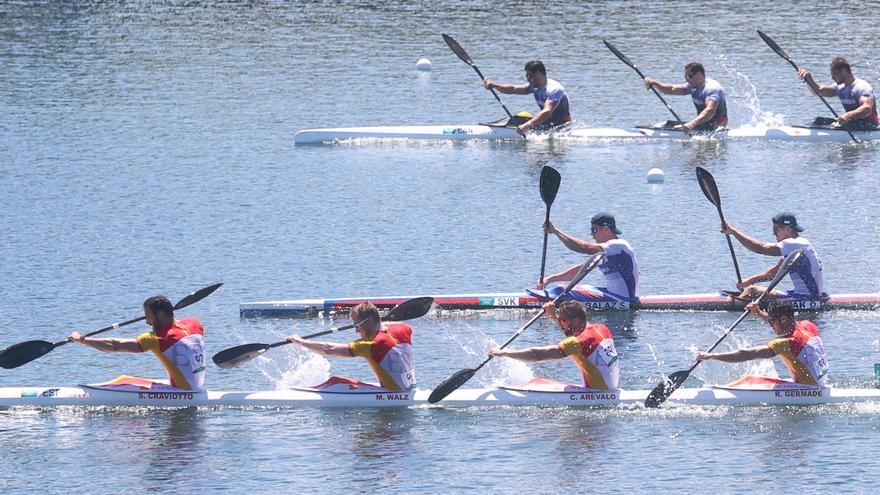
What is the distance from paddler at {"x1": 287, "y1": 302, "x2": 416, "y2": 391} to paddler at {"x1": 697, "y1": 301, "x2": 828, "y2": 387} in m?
4.06

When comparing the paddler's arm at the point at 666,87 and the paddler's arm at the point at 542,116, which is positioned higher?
the paddler's arm at the point at 666,87

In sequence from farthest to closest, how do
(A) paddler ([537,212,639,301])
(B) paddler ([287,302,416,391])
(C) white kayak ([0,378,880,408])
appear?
(A) paddler ([537,212,639,301])
(B) paddler ([287,302,416,391])
(C) white kayak ([0,378,880,408])

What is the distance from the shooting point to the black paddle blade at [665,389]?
22.0m

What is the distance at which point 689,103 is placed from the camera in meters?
45.1

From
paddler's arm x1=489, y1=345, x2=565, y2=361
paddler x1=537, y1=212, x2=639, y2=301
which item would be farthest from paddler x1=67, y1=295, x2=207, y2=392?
paddler x1=537, y1=212, x2=639, y2=301

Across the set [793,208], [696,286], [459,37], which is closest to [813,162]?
[793,208]

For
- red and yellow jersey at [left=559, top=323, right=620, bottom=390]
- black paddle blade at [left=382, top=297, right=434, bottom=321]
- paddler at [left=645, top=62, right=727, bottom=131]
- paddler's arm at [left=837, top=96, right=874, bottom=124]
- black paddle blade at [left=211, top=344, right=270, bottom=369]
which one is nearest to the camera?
red and yellow jersey at [left=559, top=323, right=620, bottom=390]

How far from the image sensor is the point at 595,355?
22.0 metres

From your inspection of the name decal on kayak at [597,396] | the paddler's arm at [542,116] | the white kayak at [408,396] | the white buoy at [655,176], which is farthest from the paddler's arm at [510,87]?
the name decal on kayak at [597,396]

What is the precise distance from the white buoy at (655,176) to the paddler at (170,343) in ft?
50.7

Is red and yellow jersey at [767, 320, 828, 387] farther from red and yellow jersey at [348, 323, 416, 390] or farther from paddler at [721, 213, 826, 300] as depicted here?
red and yellow jersey at [348, 323, 416, 390]

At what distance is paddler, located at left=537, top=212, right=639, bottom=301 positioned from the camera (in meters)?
26.7

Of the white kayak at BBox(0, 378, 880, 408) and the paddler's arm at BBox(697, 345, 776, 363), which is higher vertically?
the paddler's arm at BBox(697, 345, 776, 363)

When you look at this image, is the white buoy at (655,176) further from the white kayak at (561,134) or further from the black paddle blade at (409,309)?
the black paddle blade at (409,309)
